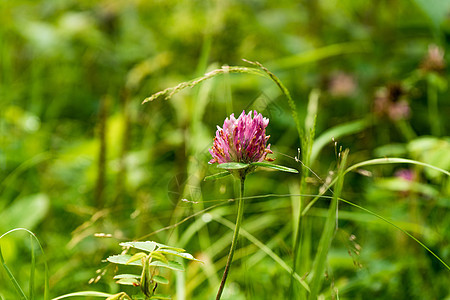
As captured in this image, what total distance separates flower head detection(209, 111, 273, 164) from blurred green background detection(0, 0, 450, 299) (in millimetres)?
145

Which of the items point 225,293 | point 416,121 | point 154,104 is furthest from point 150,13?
point 225,293

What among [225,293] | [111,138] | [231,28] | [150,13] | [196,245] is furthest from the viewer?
[150,13]

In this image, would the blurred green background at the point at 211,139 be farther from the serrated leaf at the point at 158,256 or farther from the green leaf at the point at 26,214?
the serrated leaf at the point at 158,256

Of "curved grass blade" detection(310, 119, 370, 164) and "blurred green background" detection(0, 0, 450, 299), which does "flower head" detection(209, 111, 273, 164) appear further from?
"curved grass blade" detection(310, 119, 370, 164)

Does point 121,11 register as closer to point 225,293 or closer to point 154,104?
point 154,104

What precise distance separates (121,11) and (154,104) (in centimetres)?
49

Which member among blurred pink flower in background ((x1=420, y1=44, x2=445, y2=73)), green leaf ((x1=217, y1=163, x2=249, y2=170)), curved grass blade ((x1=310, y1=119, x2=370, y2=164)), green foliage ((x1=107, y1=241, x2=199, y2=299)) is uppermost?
blurred pink flower in background ((x1=420, y1=44, x2=445, y2=73))

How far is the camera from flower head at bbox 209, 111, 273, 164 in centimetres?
54

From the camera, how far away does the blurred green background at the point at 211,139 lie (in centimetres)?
105

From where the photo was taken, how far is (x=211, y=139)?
1213 mm

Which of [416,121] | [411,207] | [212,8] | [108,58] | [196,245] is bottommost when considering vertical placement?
[196,245]

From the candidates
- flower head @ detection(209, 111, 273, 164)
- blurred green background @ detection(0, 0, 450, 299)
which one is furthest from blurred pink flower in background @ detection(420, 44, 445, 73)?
flower head @ detection(209, 111, 273, 164)

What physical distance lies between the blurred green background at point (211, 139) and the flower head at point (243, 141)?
0.14 metres

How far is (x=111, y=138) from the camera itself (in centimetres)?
173
